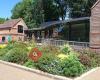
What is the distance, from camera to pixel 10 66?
18312mm

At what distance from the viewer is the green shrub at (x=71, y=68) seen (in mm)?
14078

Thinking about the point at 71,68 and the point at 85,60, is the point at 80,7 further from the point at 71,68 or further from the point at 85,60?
the point at 71,68

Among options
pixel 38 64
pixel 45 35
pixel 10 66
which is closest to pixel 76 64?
pixel 38 64

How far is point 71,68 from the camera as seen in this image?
561 inches

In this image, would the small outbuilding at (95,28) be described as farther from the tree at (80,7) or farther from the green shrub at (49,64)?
the tree at (80,7)

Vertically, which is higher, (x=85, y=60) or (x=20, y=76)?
(x=85, y=60)

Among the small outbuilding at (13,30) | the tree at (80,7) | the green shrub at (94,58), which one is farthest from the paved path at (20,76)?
the small outbuilding at (13,30)

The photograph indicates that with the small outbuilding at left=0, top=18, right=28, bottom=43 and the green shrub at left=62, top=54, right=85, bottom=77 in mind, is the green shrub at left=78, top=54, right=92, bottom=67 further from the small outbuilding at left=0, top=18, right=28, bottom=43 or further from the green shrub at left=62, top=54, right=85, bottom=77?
the small outbuilding at left=0, top=18, right=28, bottom=43

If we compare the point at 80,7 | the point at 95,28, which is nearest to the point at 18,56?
the point at 95,28

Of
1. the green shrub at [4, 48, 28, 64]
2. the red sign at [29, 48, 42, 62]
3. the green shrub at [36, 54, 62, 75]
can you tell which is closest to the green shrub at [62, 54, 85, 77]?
the green shrub at [36, 54, 62, 75]

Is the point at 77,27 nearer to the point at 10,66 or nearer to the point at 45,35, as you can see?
the point at 45,35

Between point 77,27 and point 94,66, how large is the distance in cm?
2476

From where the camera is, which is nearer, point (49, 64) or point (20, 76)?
point (20, 76)

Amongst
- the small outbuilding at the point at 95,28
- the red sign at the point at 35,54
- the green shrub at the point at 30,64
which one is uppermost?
the small outbuilding at the point at 95,28
